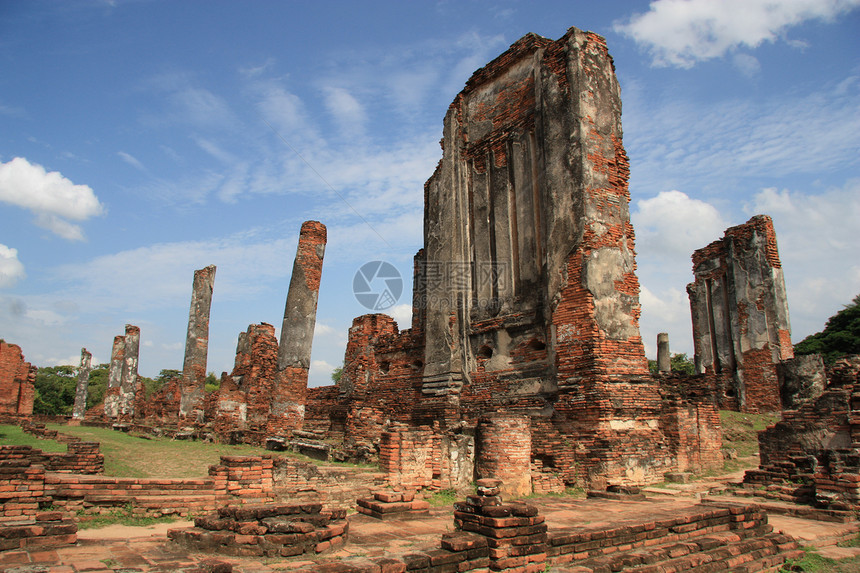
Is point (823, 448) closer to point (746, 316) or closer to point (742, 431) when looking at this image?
point (742, 431)

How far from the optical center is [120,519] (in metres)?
6.35

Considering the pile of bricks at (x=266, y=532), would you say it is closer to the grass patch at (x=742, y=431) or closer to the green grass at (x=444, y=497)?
the green grass at (x=444, y=497)

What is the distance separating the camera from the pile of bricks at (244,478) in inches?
300

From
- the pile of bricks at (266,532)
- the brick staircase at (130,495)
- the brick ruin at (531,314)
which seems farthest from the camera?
the brick ruin at (531,314)

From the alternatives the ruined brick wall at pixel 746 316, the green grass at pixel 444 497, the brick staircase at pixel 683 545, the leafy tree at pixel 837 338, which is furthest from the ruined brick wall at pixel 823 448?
the leafy tree at pixel 837 338

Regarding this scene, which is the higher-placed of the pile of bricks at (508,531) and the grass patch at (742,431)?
the grass patch at (742,431)

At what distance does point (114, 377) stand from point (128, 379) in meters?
1.06

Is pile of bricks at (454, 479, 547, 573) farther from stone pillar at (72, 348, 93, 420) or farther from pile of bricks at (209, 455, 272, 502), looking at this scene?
stone pillar at (72, 348, 93, 420)

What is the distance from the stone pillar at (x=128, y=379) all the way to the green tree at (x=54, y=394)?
1954 cm

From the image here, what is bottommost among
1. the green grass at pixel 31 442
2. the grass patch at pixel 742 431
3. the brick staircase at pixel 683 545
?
the brick staircase at pixel 683 545

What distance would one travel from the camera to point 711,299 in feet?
73.9

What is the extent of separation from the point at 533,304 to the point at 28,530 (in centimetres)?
948

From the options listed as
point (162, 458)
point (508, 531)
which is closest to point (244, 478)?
point (508, 531)

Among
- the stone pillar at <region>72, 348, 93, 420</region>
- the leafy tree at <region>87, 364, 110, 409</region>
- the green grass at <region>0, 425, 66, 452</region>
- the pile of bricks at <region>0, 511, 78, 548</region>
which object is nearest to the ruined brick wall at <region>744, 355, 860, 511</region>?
the pile of bricks at <region>0, 511, 78, 548</region>
